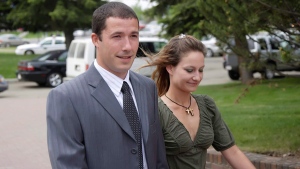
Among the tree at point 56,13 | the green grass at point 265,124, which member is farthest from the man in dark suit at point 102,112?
the tree at point 56,13

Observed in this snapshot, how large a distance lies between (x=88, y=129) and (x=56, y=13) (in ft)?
87.2

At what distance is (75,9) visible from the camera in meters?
30.1

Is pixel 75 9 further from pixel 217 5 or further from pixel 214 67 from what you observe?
pixel 217 5

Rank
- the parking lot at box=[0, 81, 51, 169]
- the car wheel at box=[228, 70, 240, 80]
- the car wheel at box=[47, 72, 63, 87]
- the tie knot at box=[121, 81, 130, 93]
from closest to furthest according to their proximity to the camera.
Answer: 1. the tie knot at box=[121, 81, 130, 93]
2. the parking lot at box=[0, 81, 51, 169]
3. the car wheel at box=[47, 72, 63, 87]
4. the car wheel at box=[228, 70, 240, 80]

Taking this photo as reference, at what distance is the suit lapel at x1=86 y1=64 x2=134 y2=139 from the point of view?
279 cm

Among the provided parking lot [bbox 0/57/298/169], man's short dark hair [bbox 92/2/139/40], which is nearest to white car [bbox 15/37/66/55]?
parking lot [bbox 0/57/298/169]

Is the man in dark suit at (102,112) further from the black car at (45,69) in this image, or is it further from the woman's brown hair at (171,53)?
the black car at (45,69)

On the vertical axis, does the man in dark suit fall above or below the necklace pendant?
above

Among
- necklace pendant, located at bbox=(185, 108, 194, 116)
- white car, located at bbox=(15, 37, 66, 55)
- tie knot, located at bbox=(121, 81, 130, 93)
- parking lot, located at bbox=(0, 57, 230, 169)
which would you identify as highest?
tie knot, located at bbox=(121, 81, 130, 93)

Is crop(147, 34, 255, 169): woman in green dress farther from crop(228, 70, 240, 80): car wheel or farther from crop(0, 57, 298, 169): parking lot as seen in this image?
crop(228, 70, 240, 80): car wheel

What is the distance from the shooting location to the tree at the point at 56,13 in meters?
29.6

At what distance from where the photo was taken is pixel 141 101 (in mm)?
2979

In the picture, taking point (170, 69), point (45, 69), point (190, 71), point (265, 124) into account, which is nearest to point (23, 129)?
point (265, 124)

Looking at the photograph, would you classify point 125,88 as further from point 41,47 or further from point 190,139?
point 41,47
